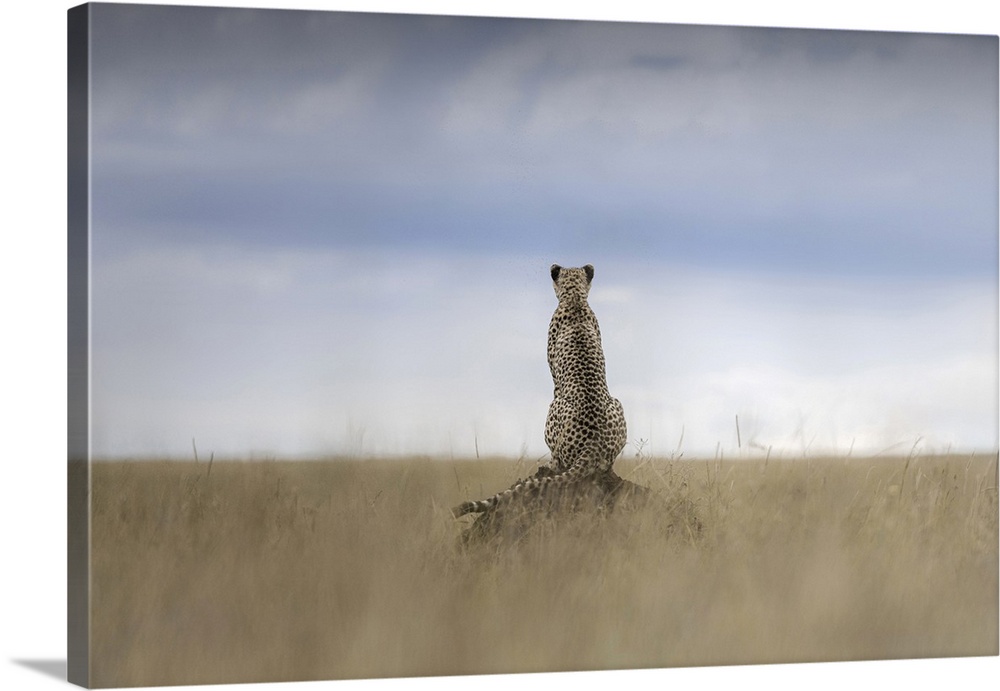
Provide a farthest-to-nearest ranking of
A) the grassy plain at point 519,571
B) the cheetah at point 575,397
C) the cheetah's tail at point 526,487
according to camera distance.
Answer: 1. the cheetah at point 575,397
2. the cheetah's tail at point 526,487
3. the grassy plain at point 519,571

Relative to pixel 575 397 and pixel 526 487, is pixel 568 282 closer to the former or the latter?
pixel 575 397

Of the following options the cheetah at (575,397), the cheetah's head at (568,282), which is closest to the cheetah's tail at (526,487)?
the cheetah at (575,397)

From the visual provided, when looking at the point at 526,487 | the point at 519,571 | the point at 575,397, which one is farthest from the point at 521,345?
the point at 519,571

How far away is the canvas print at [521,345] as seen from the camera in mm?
6957

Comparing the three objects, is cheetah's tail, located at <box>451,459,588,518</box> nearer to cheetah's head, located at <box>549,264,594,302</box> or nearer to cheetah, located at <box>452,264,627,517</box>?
cheetah, located at <box>452,264,627,517</box>

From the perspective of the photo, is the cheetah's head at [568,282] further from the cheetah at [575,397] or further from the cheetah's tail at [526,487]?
the cheetah's tail at [526,487]

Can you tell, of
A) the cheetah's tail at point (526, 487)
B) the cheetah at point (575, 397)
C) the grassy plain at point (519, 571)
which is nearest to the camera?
the grassy plain at point (519, 571)

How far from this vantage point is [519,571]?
7.22 metres

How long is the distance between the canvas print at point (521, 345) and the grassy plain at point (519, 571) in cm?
1

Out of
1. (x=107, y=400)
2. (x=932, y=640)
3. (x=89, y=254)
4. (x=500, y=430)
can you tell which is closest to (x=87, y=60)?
(x=89, y=254)

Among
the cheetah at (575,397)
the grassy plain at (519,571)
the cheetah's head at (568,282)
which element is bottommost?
the grassy plain at (519,571)

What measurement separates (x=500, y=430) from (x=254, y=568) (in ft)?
4.11

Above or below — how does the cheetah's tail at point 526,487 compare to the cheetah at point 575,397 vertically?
below

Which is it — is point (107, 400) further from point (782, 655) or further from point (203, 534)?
point (782, 655)
